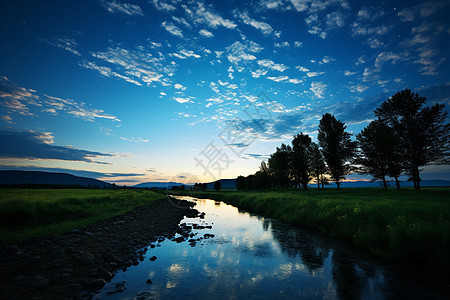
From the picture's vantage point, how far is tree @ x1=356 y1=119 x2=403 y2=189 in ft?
126

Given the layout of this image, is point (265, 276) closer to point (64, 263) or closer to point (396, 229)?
point (396, 229)

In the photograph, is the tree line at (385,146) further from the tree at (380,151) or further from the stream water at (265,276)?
the stream water at (265,276)

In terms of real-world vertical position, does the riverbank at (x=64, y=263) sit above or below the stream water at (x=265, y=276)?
above

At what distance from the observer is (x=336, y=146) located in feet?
166

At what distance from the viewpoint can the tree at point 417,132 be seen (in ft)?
113

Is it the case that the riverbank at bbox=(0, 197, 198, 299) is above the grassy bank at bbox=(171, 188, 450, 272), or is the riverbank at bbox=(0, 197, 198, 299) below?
below

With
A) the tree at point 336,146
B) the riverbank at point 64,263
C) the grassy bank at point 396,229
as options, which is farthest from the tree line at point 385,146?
the riverbank at point 64,263

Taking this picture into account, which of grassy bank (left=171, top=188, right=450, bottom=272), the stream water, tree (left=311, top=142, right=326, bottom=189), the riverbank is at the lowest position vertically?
the stream water

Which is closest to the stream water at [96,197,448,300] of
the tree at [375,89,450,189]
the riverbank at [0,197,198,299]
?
the riverbank at [0,197,198,299]

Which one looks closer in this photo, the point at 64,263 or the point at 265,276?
the point at 64,263

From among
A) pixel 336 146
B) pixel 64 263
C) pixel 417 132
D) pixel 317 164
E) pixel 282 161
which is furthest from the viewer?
pixel 282 161

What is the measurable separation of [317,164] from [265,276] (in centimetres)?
5605

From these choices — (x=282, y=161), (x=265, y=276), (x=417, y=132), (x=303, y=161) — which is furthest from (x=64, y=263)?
(x=282, y=161)

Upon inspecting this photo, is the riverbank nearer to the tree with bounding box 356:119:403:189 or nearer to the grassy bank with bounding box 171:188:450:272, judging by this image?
the grassy bank with bounding box 171:188:450:272
